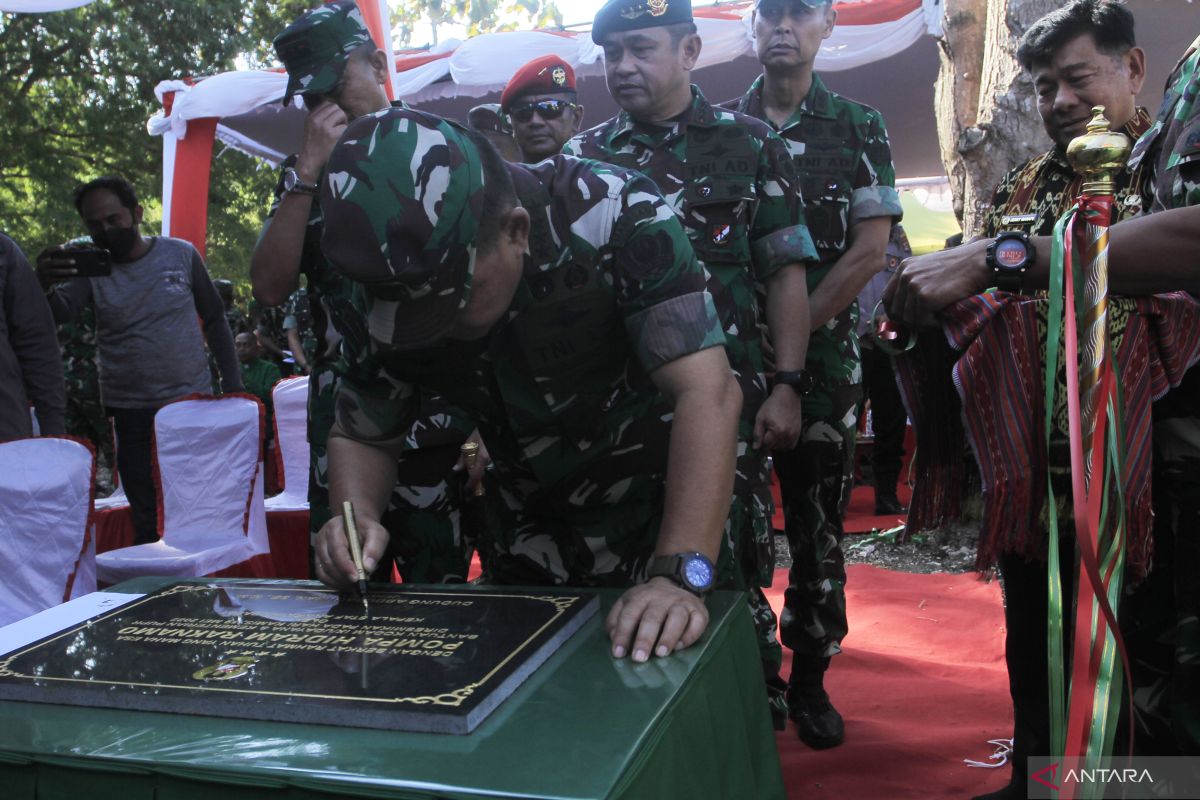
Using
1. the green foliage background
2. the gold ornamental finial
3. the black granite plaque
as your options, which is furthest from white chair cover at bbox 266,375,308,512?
the green foliage background

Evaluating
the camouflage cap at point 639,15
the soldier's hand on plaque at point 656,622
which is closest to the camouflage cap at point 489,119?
the camouflage cap at point 639,15

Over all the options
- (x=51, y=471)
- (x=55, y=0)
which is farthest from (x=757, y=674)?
(x=55, y=0)

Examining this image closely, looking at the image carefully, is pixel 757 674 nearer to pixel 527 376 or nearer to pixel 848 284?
pixel 527 376

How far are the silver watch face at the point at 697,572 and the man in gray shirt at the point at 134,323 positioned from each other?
3317 millimetres

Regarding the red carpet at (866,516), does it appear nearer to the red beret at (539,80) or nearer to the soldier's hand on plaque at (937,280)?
the red beret at (539,80)

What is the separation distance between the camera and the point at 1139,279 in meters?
1.41

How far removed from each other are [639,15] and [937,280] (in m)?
1.15

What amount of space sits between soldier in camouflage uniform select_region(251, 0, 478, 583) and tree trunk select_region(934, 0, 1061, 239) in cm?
225

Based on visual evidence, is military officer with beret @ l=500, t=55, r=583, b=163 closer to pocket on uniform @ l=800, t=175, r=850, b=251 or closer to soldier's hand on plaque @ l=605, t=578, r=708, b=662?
pocket on uniform @ l=800, t=175, r=850, b=251

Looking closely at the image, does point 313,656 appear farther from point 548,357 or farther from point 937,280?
point 937,280

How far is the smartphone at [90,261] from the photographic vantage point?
12.8ft

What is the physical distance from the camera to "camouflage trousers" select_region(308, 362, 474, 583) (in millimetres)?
2445

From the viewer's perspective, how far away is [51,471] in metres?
2.96

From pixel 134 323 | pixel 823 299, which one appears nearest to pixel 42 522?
pixel 134 323
